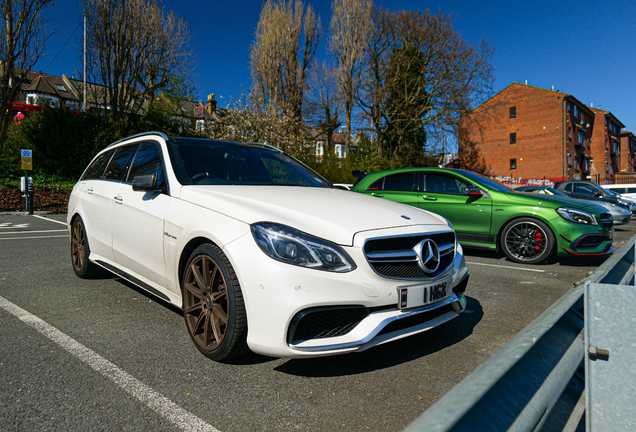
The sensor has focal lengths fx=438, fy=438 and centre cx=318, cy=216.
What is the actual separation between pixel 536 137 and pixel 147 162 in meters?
51.1

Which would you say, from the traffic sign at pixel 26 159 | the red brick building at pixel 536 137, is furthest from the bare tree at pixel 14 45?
the red brick building at pixel 536 137

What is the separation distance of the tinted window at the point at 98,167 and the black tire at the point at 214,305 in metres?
2.58

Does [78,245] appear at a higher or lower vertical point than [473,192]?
lower

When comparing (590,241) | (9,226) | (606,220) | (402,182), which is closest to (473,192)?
(402,182)

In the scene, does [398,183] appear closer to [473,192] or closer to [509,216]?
[473,192]

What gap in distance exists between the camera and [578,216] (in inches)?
260

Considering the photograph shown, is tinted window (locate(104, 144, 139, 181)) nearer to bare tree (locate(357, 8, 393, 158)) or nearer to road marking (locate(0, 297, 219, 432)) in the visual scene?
road marking (locate(0, 297, 219, 432))

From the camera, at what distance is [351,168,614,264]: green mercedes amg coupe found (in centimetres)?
658

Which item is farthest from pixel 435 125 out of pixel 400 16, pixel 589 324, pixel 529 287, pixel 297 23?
pixel 589 324

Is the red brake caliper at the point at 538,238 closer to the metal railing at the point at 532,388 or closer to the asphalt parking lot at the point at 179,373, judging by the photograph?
the asphalt parking lot at the point at 179,373

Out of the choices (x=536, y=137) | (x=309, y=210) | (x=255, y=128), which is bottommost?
(x=309, y=210)

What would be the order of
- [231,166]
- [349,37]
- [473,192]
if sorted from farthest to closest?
[349,37] → [473,192] → [231,166]

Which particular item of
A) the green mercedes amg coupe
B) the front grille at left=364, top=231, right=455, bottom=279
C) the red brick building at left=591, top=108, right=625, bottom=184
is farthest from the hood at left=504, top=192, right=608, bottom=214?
the red brick building at left=591, top=108, right=625, bottom=184

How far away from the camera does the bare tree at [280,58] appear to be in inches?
1073
